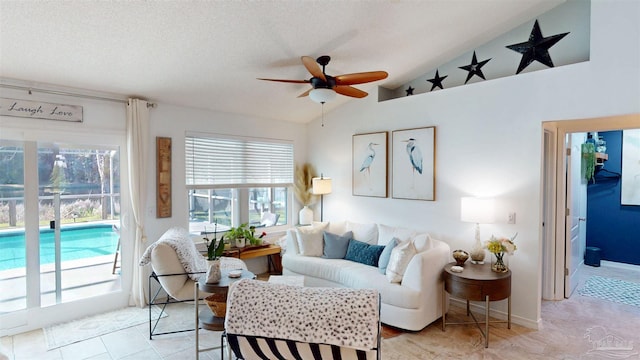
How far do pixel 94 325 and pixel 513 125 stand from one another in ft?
15.8

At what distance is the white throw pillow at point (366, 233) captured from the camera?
4.32 meters

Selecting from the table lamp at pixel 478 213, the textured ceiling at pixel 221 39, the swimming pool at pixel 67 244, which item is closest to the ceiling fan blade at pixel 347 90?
the textured ceiling at pixel 221 39

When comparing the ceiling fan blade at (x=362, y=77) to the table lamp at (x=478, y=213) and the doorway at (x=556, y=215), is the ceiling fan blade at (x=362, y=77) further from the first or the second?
the doorway at (x=556, y=215)

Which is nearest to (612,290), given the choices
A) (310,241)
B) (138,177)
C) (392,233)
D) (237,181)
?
(392,233)

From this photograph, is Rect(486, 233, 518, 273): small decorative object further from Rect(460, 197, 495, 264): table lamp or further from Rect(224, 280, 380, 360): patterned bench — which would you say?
Rect(224, 280, 380, 360): patterned bench

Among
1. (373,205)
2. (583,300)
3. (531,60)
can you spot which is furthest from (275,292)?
(583,300)

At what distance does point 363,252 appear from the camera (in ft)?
13.3

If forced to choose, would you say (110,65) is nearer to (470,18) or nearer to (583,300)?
(470,18)

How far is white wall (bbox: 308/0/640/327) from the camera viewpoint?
9.29 feet

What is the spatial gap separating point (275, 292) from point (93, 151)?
3.17 metres

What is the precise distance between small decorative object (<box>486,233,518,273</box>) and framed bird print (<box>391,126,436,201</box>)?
3.27ft

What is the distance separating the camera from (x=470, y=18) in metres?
3.37

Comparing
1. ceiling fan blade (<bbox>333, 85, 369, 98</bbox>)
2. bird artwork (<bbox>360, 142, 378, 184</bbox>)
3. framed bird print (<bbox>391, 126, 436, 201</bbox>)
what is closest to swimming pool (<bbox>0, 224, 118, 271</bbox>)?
ceiling fan blade (<bbox>333, 85, 369, 98</bbox>)

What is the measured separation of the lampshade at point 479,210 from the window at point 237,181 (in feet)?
9.96
